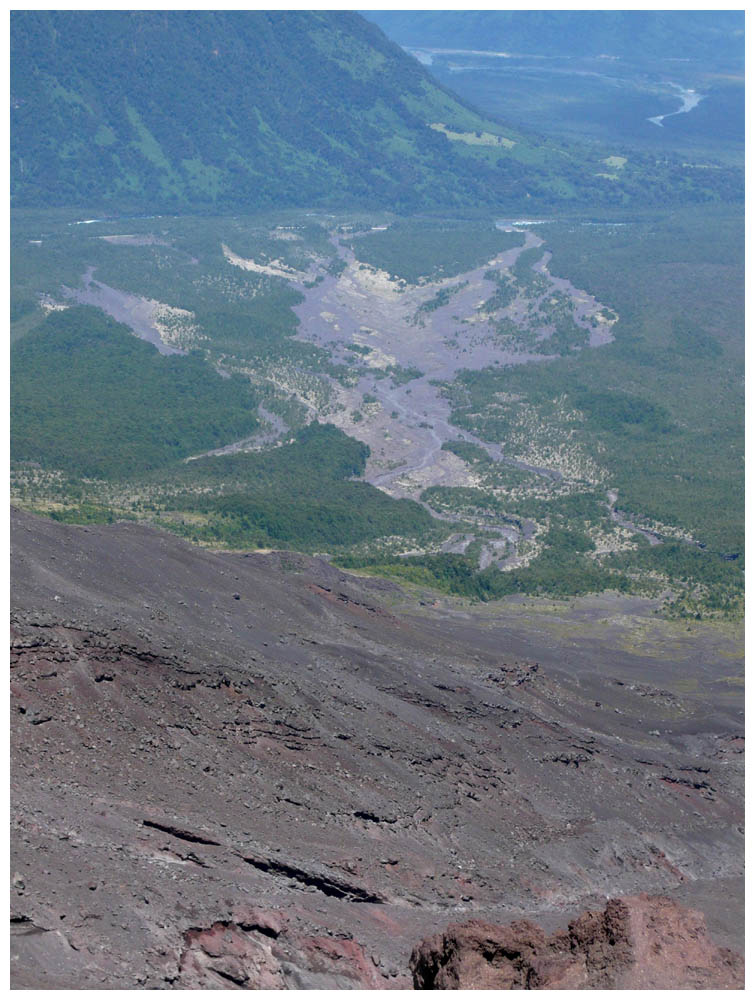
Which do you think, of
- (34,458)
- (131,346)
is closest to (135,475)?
(34,458)

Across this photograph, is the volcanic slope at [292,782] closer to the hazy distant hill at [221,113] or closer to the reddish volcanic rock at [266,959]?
the reddish volcanic rock at [266,959]

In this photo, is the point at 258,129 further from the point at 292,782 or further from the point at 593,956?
the point at 593,956

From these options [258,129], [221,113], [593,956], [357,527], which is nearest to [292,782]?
[593,956]

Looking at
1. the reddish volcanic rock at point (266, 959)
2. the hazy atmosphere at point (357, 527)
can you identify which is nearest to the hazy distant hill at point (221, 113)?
the hazy atmosphere at point (357, 527)

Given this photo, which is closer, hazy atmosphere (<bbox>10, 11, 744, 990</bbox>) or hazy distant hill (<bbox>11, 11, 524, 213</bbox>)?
hazy atmosphere (<bbox>10, 11, 744, 990</bbox>)

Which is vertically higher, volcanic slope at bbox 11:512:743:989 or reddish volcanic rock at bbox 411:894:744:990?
reddish volcanic rock at bbox 411:894:744:990

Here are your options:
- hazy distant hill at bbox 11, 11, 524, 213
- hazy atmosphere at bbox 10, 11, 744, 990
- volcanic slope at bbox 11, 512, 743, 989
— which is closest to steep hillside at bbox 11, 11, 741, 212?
hazy distant hill at bbox 11, 11, 524, 213

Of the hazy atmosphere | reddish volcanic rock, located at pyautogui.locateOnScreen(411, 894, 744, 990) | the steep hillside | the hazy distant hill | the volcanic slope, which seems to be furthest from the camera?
the steep hillside

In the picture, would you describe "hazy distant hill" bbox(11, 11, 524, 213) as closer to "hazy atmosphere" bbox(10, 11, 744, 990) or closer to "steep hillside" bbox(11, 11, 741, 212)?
"steep hillside" bbox(11, 11, 741, 212)
